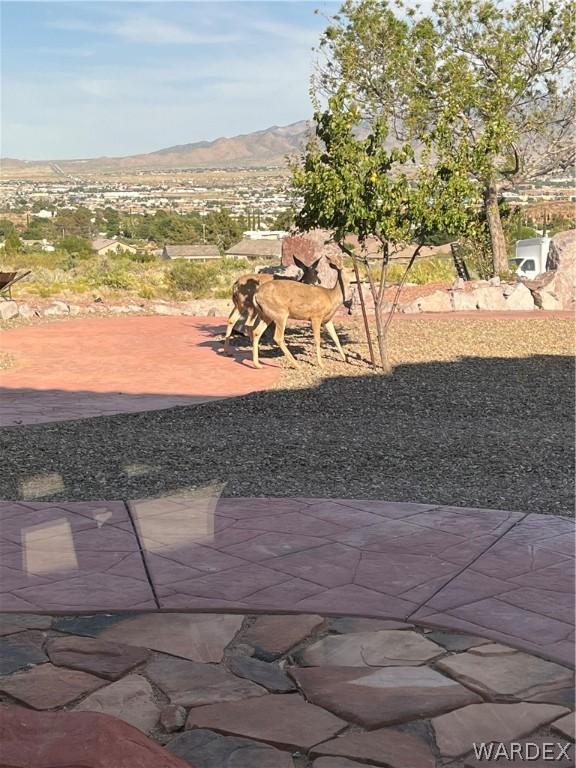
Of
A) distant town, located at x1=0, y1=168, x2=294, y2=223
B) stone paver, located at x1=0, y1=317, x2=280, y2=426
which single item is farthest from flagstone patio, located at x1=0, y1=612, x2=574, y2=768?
distant town, located at x1=0, y1=168, x2=294, y2=223

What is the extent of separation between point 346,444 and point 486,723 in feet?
14.9

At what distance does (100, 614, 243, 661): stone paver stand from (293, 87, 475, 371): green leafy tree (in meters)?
7.63

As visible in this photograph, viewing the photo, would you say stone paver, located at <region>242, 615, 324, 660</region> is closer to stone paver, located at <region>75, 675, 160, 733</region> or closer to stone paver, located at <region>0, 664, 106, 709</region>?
stone paver, located at <region>75, 675, 160, 733</region>

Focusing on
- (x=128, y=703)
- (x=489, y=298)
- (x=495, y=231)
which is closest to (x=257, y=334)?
(x=128, y=703)

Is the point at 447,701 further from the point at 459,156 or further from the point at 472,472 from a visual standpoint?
the point at 459,156

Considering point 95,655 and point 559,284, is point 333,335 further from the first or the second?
point 559,284

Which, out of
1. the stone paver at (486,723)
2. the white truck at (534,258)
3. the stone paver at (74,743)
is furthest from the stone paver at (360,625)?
the white truck at (534,258)

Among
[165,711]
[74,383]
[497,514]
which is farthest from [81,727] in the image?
[74,383]

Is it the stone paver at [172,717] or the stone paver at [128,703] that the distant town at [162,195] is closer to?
the stone paver at [128,703]

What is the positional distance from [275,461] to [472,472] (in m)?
1.39

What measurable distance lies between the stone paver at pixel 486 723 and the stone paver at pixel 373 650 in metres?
0.42

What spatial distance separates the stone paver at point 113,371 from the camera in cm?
959

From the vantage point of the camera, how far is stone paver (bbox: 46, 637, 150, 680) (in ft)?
11.5

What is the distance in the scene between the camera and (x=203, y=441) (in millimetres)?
7773
